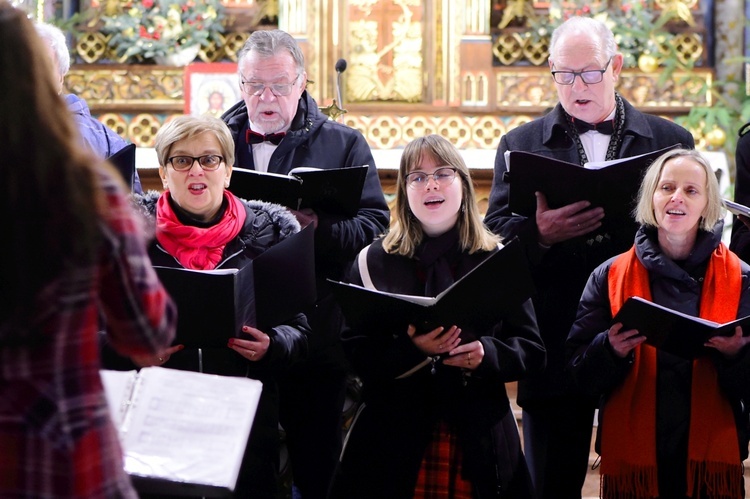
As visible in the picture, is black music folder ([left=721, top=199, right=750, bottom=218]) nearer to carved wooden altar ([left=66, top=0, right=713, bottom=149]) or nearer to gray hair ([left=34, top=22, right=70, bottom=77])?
gray hair ([left=34, top=22, right=70, bottom=77])

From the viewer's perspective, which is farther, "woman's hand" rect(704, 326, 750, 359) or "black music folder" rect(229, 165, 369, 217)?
"black music folder" rect(229, 165, 369, 217)

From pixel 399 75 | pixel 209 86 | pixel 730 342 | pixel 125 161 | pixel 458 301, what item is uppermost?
pixel 399 75

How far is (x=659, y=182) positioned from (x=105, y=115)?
178 inches

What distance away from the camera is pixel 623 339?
3.12 metres

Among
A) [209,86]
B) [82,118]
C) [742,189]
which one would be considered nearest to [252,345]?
[82,118]

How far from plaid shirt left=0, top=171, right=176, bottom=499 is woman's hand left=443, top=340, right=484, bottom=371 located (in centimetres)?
147

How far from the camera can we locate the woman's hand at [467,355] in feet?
9.80

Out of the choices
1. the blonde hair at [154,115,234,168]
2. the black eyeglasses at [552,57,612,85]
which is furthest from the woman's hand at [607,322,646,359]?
the blonde hair at [154,115,234,168]

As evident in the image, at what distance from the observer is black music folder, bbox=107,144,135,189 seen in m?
3.20

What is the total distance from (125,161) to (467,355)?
1.16m

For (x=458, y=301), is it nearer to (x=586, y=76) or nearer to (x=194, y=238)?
(x=194, y=238)

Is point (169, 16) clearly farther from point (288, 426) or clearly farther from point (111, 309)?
point (111, 309)

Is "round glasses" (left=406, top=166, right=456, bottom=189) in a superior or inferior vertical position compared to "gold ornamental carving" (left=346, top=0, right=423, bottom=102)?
inferior

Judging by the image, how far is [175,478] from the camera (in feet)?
7.94
